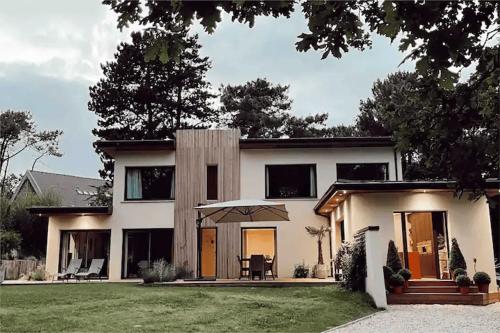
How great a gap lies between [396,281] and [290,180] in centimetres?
837

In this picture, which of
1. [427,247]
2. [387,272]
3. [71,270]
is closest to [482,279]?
[387,272]

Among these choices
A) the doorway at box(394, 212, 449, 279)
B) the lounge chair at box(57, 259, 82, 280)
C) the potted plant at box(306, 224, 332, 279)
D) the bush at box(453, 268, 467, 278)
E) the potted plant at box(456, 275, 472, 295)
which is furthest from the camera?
the lounge chair at box(57, 259, 82, 280)

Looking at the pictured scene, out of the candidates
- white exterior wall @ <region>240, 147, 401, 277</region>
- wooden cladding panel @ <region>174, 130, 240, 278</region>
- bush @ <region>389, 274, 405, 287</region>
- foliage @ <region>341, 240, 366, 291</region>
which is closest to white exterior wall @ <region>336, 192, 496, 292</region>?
bush @ <region>389, 274, 405, 287</region>

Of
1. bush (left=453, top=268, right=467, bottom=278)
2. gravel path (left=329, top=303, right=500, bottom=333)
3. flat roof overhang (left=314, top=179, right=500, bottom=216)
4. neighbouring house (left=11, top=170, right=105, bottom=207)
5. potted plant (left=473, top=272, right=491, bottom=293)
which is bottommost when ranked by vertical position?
gravel path (left=329, top=303, right=500, bottom=333)

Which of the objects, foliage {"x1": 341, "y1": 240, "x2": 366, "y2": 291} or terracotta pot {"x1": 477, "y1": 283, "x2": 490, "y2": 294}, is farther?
terracotta pot {"x1": 477, "y1": 283, "x2": 490, "y2": 294}

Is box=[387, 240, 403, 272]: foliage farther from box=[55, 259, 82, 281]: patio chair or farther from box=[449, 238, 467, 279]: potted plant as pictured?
box=[55, 259, 82, 281]: patio chair

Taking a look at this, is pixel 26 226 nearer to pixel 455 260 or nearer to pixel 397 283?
pixel 397 283

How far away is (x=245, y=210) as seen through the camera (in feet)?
50.0

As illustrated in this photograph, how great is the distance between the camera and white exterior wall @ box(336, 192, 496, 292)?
44.3ft

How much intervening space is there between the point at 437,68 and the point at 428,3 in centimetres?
37

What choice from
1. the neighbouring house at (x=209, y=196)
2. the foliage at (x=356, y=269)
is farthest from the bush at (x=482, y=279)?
the neighbouring house at (x=209, y=196)

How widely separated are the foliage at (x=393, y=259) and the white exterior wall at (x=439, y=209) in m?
0.54

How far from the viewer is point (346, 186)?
1294 centimetres

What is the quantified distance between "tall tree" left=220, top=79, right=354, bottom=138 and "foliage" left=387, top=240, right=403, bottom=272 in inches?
791
